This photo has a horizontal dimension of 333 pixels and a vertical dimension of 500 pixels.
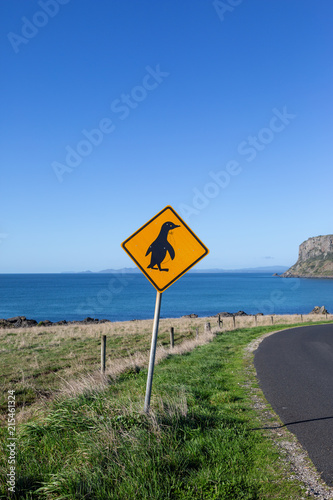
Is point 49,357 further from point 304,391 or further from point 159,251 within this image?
point 159,251

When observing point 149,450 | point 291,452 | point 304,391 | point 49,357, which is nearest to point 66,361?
point 49,357

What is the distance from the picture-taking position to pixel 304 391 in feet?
25.5

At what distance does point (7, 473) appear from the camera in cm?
360

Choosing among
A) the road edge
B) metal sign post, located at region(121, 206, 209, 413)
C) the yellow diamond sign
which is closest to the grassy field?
the road edge

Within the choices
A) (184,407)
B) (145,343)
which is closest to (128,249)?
(184,407)

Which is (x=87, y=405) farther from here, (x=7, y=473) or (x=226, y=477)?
(x=226, y=477)

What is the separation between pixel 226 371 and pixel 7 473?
23.1 feet

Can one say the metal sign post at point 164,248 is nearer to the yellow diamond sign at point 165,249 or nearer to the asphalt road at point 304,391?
the yellow diamond sign at point 165,249

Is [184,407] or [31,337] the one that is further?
[31,337]

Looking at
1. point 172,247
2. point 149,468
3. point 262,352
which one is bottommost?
point 262,352

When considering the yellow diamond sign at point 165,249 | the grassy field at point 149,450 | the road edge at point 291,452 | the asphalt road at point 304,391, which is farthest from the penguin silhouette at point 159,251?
the asphalt road at point 304,391

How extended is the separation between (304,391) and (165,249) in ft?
16.4

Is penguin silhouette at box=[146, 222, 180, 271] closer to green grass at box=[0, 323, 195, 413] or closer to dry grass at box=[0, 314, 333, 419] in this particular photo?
dry grass at box=[0, 314, 333, 419]

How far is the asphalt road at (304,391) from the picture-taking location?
191 inches
